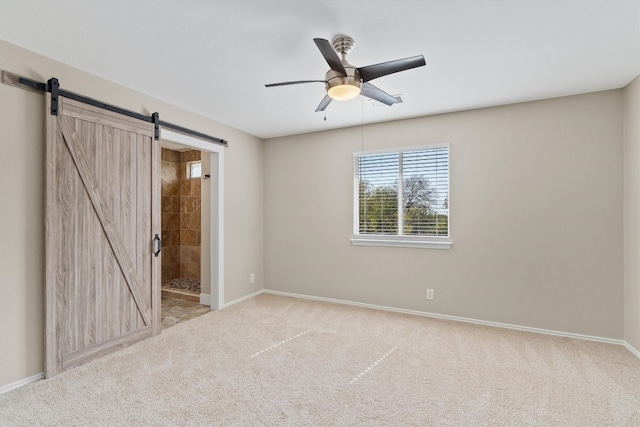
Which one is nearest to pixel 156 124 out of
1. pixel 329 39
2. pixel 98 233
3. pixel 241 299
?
pixel 98 233

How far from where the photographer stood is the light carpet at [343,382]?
200 centimetres

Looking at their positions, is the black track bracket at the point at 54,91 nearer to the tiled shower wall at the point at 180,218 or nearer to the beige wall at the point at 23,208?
the beige wall at the point at 23,208

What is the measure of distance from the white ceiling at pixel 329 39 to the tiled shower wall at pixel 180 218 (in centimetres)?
305

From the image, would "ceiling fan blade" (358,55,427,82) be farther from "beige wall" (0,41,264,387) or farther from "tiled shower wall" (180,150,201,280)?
"tiled shower wall" (180,150,201,280)

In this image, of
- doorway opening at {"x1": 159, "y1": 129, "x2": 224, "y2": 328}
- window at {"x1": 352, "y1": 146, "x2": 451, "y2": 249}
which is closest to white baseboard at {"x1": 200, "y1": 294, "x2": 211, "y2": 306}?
doorway opening at {"x1": 159, "y1": 129, "x2": 224, "y2": 328}

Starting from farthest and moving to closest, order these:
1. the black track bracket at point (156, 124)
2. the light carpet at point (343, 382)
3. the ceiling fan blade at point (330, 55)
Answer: the black track bracket at point (156, 124), the light carpet at point (343, 382), the ceiling fan blade at point (330, 55)

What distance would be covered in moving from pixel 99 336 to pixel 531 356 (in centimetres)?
393

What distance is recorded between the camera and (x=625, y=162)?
3.06m

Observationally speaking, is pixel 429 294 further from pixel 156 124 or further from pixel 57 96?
pixel 57 96

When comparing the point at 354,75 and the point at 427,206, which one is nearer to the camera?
the point at 354,75

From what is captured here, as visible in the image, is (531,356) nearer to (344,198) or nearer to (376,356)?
(376,356)

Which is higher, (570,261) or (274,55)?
(274,55)

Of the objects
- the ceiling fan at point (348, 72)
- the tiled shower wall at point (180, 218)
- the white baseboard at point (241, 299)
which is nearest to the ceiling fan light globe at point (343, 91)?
the ceiling fan at point (348, 72)

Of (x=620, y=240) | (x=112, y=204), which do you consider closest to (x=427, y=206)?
(x=620, y=240)
